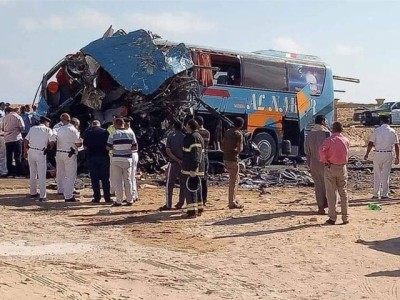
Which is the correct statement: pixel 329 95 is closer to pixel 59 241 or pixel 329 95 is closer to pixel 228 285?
pixel 59 241

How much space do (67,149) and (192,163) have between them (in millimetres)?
3221

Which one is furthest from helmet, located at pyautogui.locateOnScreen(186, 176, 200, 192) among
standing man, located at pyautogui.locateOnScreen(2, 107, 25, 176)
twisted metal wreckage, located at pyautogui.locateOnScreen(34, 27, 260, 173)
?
standing man, located at pyautogui.locateOnScreen(2, 107, 25, 176)

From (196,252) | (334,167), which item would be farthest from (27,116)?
(196,252)

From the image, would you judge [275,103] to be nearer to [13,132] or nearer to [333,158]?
[13,132]

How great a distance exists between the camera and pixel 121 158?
48.5 feet

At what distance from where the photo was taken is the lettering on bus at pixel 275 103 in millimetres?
22875

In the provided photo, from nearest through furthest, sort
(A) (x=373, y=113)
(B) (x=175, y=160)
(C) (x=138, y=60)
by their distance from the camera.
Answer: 1. (B) (x=175, y=160)
2. (C) (x=138, y=60)
3. (A) (x=373, y=113)

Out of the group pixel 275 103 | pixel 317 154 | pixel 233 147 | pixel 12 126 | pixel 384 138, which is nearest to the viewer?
pixel 317 154

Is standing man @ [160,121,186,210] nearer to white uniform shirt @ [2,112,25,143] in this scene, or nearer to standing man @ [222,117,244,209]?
standing man @ [222,117,244,209]

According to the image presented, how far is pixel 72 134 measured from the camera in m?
15.4

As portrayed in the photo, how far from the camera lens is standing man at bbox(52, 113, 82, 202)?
607 inches

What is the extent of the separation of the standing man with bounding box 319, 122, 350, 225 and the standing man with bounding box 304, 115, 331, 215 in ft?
2.05

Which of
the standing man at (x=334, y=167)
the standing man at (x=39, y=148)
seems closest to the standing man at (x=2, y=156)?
the standing man at (x=39, y=148)

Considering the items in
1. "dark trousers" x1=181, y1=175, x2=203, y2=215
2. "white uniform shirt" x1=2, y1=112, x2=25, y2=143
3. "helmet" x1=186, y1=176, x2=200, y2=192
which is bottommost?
"dark trousers" x1=181, y1=175, x2=203, y2=215
